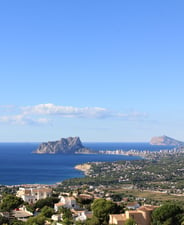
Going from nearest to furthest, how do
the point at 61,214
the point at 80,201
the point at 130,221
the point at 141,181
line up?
the point at 130,221, the point at 61,214, the point at 80,201, the point at 141,181

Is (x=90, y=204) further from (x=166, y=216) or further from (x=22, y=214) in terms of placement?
(x=166, y=216)

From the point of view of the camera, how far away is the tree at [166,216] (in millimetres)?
23625

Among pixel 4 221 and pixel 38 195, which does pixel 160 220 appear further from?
pixel 38 195

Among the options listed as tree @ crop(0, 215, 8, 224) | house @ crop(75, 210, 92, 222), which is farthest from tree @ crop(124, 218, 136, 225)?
tree @ crop(0, 215, 8, 224)

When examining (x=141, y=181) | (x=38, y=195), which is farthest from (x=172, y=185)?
(x=38, y=195)

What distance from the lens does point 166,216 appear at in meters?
23.9

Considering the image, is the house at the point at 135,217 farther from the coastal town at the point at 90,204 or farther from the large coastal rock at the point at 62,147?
the large coastal rock at the point at 62,147

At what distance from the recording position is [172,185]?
2953 inches

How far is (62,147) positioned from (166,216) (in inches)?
6791

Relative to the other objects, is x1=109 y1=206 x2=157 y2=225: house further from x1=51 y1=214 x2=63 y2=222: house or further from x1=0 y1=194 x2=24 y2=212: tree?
x1=0 y1=194 x2=24 y2=212: tree

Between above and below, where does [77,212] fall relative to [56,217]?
below

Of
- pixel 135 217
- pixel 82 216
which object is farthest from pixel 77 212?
pixel 135 217

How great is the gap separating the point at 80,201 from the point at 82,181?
44016mm

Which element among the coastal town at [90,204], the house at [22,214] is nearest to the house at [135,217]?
the coastal town at [90,204]
